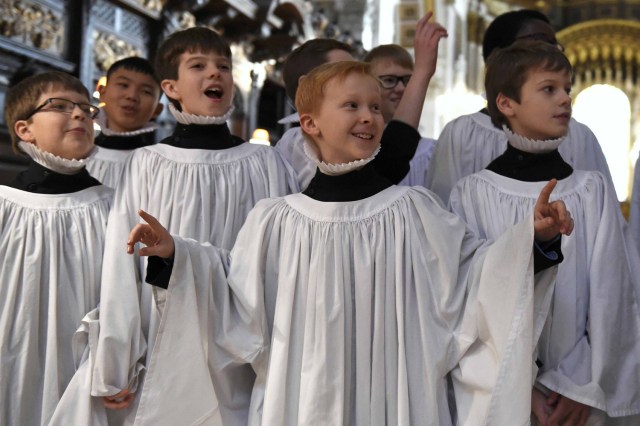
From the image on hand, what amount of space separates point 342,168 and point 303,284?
369 millimetres

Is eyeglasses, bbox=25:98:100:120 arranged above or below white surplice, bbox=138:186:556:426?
above

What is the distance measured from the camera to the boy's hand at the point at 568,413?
8.40 feet

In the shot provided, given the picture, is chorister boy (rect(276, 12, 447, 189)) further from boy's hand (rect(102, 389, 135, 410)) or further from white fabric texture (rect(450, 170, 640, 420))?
boy's hand (rect(102, 389, 135, 410))

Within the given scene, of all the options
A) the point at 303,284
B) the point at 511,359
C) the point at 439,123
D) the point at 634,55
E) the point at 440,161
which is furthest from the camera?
the point at 634,55

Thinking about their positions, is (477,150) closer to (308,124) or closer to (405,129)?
(405,129)

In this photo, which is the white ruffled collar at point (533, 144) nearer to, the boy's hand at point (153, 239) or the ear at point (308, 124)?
the ear at point (308, 124)

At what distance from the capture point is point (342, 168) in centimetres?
261

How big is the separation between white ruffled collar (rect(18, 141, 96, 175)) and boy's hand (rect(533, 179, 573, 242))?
1.60m

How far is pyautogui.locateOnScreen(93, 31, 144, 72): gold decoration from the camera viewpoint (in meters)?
7.10

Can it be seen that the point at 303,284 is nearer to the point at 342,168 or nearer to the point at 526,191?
the point at 342,168

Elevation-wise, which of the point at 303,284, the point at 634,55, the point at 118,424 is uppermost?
the point at 634,55

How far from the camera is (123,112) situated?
391 cm

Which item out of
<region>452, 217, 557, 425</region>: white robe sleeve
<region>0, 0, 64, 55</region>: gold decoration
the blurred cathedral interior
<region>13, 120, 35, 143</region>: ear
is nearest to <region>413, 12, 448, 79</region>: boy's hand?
<region>452, 217, 557, 425</region>: white robe sleeve

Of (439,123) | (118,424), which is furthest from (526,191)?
(439,123)
